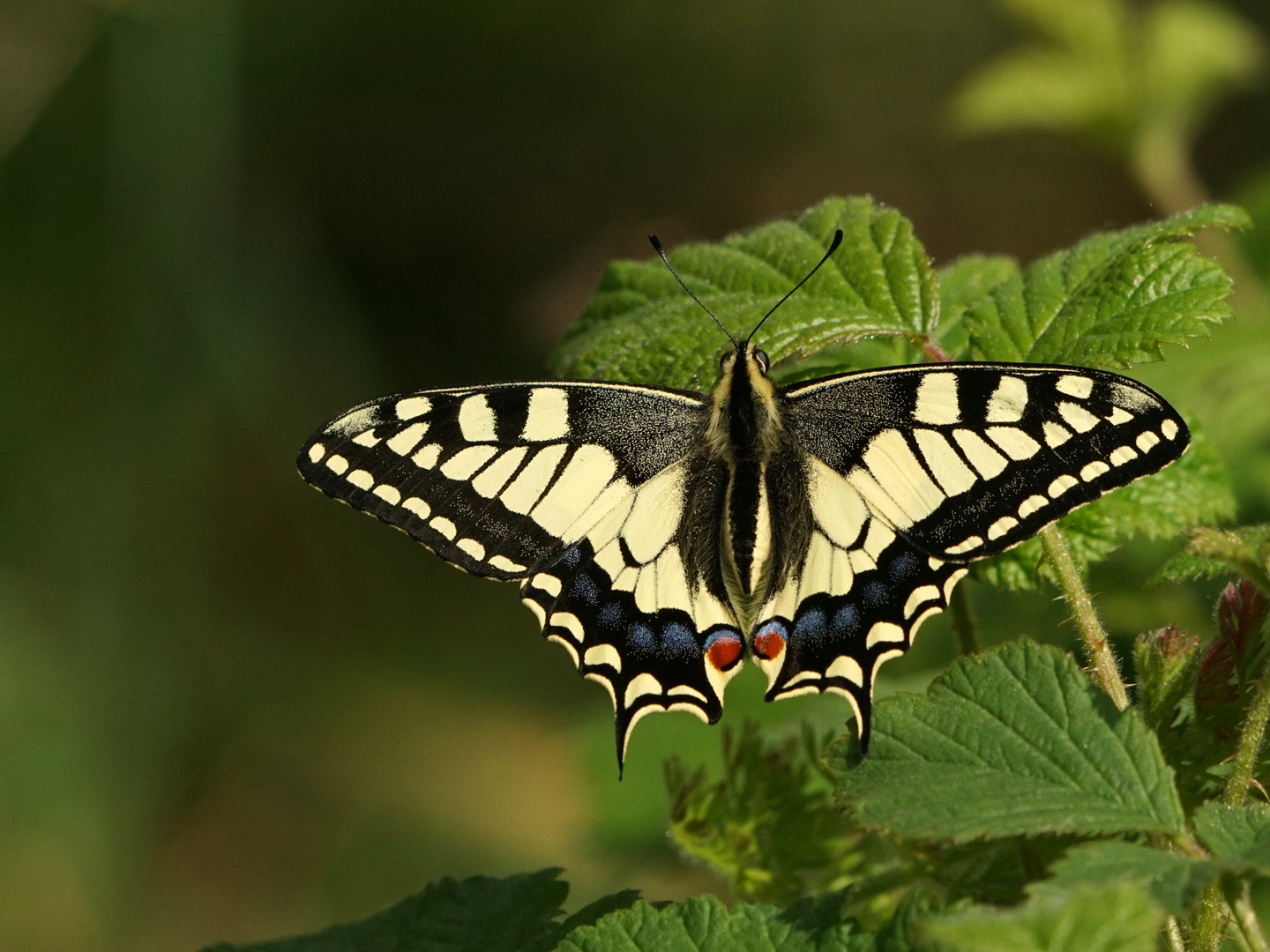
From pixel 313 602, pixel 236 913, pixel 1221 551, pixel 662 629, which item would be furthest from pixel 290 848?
pixel 1221 551

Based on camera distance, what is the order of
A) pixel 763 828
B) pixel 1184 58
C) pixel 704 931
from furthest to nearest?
1. pixel 1184 58
2. pixel 763 828
3. pixel 704 931

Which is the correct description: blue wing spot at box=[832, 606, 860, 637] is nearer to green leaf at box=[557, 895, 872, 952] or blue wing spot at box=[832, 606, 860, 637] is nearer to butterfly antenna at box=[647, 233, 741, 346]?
butterfly antenna at box=[647, 233, 741, 346]

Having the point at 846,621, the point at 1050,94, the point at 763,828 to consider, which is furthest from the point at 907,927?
the point at 1050,94

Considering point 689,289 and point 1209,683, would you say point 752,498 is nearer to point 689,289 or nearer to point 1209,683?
point 689,289

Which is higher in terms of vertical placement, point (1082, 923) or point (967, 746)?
point (967, 746)

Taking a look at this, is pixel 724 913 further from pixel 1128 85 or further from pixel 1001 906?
pixel 1128 85
